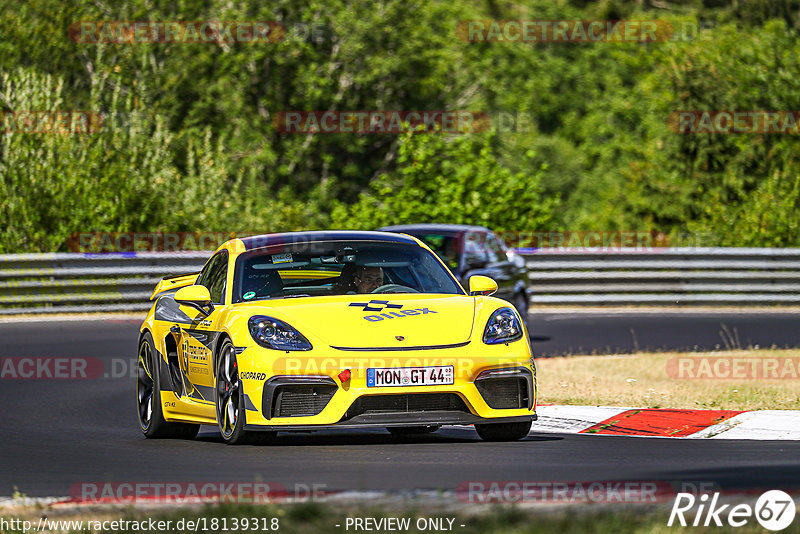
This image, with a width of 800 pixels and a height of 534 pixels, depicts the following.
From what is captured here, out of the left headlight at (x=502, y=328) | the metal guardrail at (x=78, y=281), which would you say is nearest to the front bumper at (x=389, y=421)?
the left headlight at (x=502, y=328)

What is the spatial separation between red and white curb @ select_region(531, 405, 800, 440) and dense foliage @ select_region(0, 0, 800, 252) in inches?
638

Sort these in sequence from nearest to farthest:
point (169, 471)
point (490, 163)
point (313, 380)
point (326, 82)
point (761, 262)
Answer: point (169, 471) < point (313, 380) < point (761, 262) < point (490, 163) < point (326, 82)

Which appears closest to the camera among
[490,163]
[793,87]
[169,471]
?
[169,471]

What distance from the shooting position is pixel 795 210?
1146 inches

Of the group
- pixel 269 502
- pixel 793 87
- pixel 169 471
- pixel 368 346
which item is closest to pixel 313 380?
pixel 368 346

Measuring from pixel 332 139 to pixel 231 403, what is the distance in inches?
1365

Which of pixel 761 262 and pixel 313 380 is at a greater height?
pixel 313 380

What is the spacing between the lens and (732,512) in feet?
20.2

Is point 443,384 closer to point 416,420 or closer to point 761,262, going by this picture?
point 416,420

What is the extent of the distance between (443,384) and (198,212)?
64.1ft

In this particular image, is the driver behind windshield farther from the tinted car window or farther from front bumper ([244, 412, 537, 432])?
front bumper ([244, 412, 537, 432])

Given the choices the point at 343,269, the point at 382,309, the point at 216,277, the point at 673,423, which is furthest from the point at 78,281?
the point at 382,309

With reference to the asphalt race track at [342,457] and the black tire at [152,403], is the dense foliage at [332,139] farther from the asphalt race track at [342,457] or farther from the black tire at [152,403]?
the black tire at [152,403]

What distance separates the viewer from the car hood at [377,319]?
358 inches
